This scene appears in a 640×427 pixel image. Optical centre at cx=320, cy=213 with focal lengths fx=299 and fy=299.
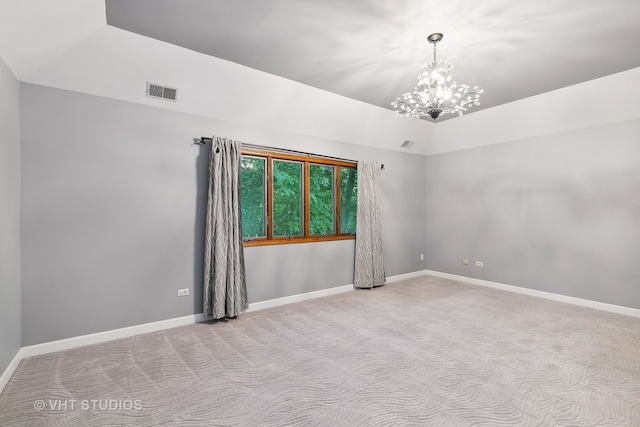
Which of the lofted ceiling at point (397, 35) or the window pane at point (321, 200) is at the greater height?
the lofted ceiling at point (397, 35)

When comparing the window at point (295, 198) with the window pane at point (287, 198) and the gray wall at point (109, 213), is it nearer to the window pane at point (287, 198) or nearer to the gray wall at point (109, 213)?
the window pane at point (287, 198)

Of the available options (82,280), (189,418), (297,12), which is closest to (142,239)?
(82,280)

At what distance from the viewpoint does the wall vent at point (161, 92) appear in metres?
3.24

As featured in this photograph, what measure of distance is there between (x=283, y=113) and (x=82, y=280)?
3035 mm

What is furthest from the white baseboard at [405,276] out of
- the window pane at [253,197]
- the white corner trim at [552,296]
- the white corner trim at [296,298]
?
the window pane at [253,197]

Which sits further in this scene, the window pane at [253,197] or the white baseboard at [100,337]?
the window pane at [253,197]

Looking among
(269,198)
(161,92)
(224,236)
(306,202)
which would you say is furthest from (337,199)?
(161,92)

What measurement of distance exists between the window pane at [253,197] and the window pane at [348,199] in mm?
1523

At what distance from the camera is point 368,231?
5.25 meters

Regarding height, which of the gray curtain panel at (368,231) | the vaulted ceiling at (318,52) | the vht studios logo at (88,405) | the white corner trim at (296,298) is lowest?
the vht studios logo at (88,405)

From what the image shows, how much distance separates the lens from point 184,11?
8.14ft

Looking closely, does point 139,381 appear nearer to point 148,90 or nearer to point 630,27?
point 148,90

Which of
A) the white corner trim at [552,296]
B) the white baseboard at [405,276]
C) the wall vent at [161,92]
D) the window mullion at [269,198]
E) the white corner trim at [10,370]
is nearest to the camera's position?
the white corner trim at [10,370]

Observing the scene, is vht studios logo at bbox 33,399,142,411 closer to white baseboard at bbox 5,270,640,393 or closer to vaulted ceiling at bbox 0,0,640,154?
white baseboard at bbox 5,270,640,393
